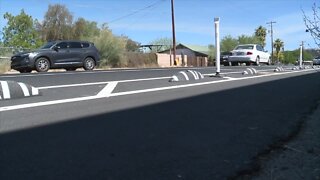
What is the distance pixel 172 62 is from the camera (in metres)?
53.9

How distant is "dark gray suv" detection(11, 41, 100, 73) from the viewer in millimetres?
21766

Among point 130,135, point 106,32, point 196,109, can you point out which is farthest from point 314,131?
point 106,32

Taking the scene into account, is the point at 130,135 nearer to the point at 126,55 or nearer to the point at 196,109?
the point at 196,109

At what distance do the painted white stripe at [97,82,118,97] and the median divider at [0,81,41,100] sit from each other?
1.23 m

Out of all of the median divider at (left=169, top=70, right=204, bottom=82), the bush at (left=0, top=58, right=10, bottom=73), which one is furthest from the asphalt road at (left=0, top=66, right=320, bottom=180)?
the bush at (left=0, top=58, right=10, bottom=73)

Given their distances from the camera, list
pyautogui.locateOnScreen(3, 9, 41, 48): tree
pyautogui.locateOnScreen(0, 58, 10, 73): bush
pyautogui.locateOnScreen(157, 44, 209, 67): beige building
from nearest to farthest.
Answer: pyautogui.locateOnScreen(0, 58, 10, 73): bush < pyautogui.locateOnScreen(157, 44, 209, 67): beige building < pyautogui.locateOnScreen(3, 9, 41, 48): tree

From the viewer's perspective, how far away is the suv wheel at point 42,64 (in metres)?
21.9

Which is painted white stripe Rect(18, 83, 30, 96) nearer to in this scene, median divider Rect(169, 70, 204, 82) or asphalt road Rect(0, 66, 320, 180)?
asphalt road Rect(0, 66, 320, 180)

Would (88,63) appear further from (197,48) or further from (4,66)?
(197,48)

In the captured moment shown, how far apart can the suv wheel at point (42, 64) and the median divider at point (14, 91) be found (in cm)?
1306

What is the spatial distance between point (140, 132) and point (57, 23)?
2567 inches

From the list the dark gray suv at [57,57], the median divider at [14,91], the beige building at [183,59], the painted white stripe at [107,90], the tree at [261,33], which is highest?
the tree at [261,33]

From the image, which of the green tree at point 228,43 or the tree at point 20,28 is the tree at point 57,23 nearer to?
the tree at point 20,28

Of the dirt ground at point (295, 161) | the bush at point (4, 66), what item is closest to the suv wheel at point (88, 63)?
the bush at point (4, 66)
